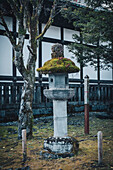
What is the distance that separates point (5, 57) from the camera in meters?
11.0

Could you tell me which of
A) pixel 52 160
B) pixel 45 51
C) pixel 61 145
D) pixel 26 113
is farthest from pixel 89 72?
pixel 52 160

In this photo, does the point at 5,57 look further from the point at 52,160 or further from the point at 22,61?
the point at 52,160

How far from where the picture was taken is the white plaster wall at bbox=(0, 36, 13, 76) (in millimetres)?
10898

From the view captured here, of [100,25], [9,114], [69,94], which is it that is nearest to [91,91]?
[100,25]

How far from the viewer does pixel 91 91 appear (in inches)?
515

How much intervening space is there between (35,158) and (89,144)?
2.09 meters

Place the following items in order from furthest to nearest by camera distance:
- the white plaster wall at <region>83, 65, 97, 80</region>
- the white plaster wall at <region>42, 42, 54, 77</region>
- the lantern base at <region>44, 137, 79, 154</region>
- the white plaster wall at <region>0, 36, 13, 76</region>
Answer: the white plaster wall at <region>83, 65, 97, 80</region> < the white plaster wall at <region>42, 42, 54, 77</region> < the white plaster wall at <region>0, 36, 13, 76</region> < the lantern base at <region>44, 137, 79, 154</region>

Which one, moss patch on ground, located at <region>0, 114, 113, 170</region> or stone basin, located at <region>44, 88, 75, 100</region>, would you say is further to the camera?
stone basin, located at <region>44, 88, 75, 100</region>

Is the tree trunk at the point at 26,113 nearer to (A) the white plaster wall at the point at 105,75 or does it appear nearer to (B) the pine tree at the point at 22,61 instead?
(B) the pine tree at the point at 22,61

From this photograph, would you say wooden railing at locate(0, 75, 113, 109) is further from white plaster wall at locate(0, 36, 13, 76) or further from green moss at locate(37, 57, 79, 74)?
green moss at locate(37, 57, 79, 74)

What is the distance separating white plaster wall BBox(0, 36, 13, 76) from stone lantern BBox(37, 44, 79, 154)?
19.7 feet

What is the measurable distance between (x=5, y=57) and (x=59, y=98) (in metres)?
6.80

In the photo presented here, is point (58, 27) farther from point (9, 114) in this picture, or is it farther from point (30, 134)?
point (30, 134)

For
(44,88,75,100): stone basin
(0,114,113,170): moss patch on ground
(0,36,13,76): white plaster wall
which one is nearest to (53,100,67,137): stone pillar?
(44,88,75,100): stone basin
